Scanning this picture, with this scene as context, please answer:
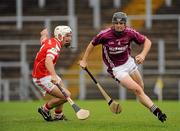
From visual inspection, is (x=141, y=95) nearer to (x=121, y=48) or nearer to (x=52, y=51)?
(x=121, y=48)

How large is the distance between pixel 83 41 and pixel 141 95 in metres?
17.3

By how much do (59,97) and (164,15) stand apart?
55.3ft

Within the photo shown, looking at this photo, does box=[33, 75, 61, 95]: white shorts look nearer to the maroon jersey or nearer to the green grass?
the green grass

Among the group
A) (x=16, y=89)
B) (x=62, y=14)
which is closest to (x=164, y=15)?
(x=62, y=14)

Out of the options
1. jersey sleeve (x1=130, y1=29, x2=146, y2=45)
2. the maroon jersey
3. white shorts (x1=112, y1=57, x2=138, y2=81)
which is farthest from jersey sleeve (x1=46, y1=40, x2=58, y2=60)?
jersey sleeve (x1=130, y1=29, x2=146, y2=45)

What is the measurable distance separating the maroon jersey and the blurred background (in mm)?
12301

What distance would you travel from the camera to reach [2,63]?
31797mm

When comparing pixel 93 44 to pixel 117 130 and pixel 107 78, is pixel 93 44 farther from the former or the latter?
pixel 107 78

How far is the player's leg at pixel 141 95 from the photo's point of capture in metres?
15.4

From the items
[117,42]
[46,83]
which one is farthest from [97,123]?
[117,42]

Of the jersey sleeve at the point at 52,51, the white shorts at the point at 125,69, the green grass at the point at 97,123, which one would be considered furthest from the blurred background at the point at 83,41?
the jersey sleeve at the point at 52,51

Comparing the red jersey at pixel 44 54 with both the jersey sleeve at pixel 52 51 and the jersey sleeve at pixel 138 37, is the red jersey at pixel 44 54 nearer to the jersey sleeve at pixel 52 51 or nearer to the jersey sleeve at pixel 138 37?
the jersey sleeve at pixel 52 51

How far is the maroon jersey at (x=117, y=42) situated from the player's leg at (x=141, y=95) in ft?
1.57

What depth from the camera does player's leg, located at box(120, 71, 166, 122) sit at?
1541cm
